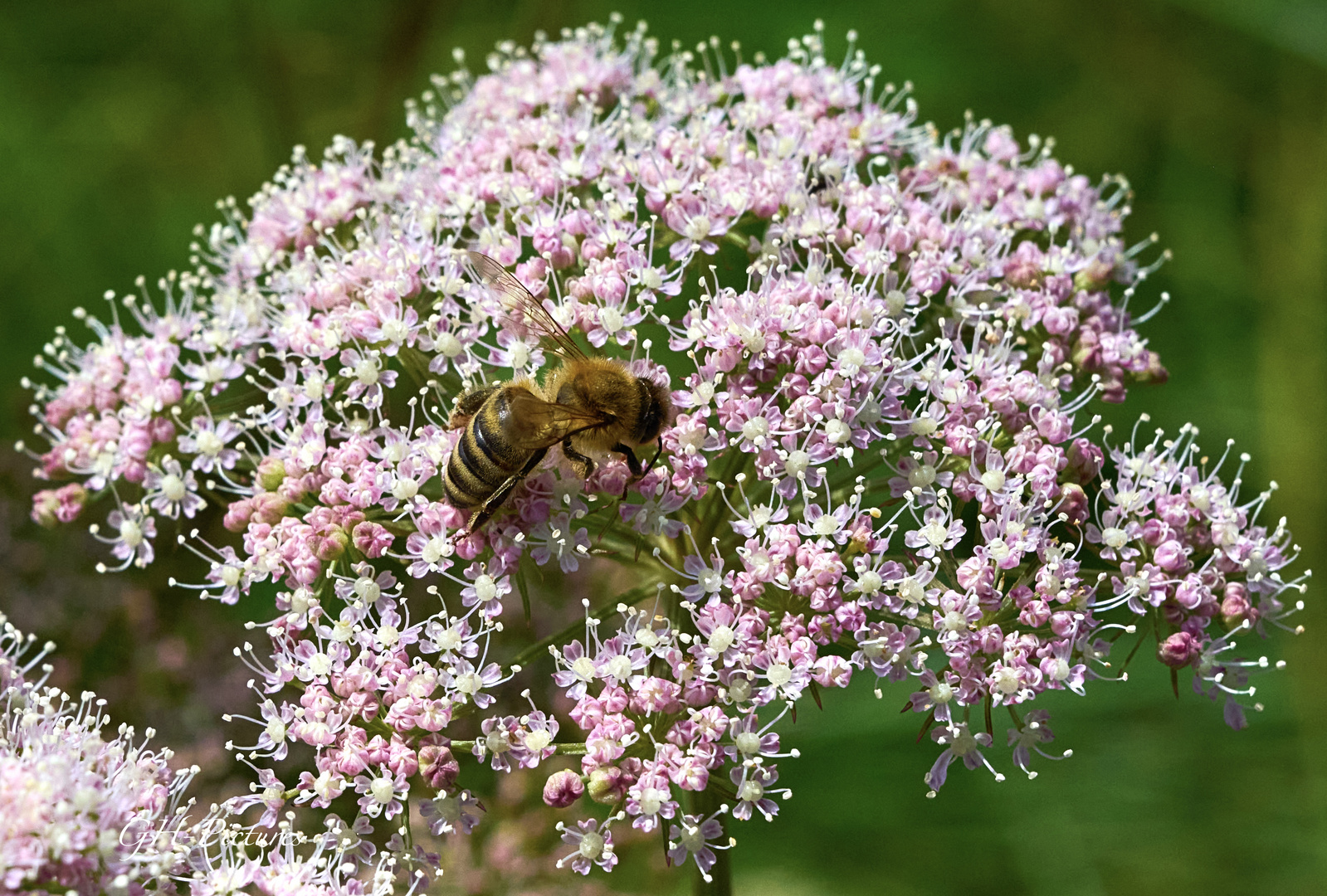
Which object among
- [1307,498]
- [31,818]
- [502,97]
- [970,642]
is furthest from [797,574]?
[1307,498]

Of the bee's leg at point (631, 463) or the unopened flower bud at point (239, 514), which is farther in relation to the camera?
the unopened flower bud at point (239, 514)

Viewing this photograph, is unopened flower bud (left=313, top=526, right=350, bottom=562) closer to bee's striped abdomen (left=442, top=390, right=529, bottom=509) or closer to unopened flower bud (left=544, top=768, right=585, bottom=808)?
bee's striped abdomen (left=442, top=390, right=529, bottom=509)

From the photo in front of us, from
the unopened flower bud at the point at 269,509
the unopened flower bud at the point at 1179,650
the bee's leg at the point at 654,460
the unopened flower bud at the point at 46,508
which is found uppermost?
the unopened flower bud at the point at 46,508

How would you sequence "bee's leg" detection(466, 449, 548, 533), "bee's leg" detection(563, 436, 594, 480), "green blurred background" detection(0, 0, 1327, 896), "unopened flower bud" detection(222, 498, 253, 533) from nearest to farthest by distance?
"bee's leg" detection(466, 449, 548, 533) < "bee's leg" detection(563, 436, 594, 480) < "unopened flower bud" detection(222, 498, 253, 533) < "green blurred background" detection(0, 0, 1327, 896)

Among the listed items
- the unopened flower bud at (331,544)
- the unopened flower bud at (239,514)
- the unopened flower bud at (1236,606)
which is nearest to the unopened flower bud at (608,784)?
the unopened flower bud at (331,544)

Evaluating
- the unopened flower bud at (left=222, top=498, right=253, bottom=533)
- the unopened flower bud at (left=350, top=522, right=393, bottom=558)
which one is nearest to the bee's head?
the unopened flower bud at (left=350, top=522, right=393, bottom=558)

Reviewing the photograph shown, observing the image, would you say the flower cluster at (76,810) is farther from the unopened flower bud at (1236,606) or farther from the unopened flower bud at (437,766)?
the unopened flower bud at (1236,606)

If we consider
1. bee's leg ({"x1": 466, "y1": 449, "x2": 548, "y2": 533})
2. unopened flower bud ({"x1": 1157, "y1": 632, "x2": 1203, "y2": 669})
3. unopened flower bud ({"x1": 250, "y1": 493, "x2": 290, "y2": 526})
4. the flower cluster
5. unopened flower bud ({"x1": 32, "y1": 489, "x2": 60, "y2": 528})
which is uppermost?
unopened flower bud ({"x1": 32, "y1": 489, "x2": 60, "y2": 528})

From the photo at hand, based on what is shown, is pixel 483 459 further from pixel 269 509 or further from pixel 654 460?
pixel 269 509
